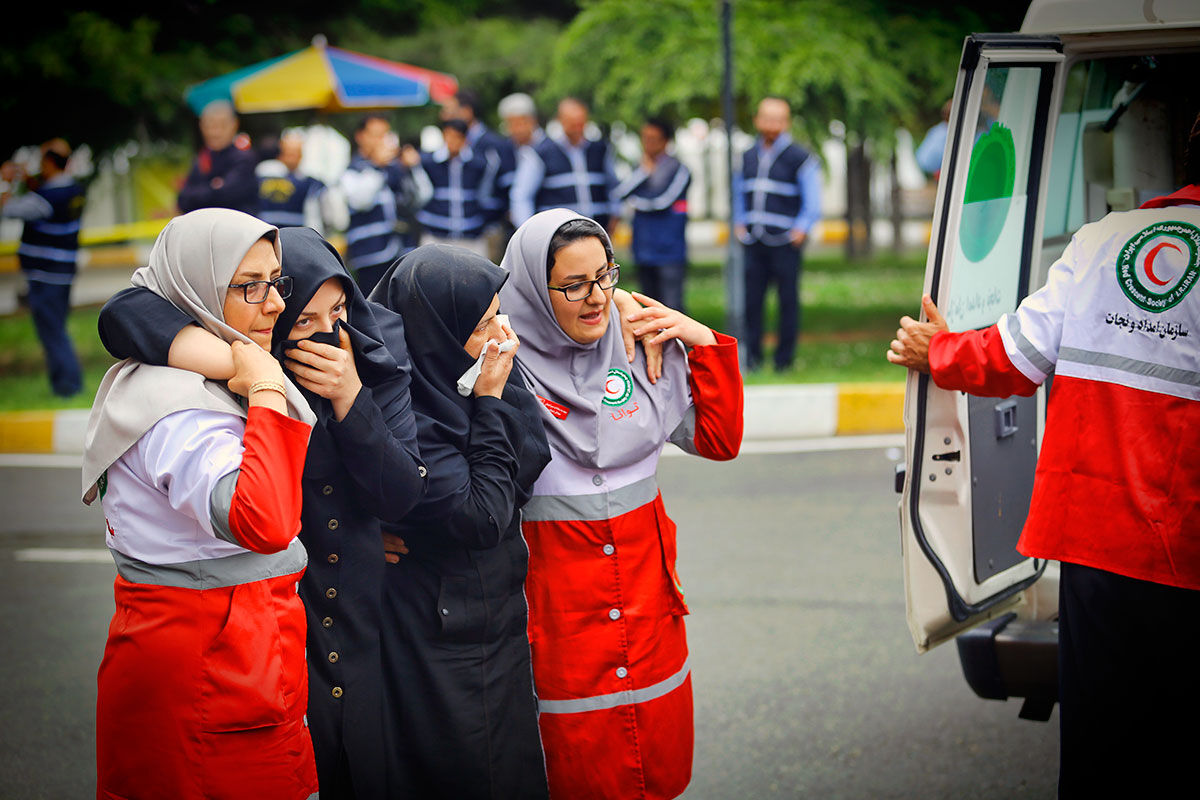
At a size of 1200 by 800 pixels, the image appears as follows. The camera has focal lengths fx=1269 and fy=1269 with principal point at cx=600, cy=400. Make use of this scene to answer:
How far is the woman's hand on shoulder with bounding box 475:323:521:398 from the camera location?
271 cm

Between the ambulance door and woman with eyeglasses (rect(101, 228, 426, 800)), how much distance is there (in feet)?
4.43

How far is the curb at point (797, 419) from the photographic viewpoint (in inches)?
323

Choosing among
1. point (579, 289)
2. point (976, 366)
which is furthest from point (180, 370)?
point (976, 366)

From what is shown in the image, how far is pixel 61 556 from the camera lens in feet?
20.1

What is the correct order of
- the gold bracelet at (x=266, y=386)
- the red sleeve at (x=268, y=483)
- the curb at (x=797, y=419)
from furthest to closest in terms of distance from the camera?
the curb at (x=797, y=419)
the gold bracelet at (x=266, y=386)
the red sleeve at (x=268, y=483)

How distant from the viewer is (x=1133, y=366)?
8.73 ft

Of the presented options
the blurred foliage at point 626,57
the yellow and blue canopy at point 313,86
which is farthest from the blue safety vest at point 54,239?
the yellow and blue canopy at point 313,86

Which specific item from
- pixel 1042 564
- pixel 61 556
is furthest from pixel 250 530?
pixel 61 556

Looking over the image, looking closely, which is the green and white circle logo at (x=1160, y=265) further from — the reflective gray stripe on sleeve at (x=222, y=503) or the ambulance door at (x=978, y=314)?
the reflective gray stripe on sleeve at (x=222, y=503)

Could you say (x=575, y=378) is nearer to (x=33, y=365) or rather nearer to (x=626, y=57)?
(x=626, y=57)

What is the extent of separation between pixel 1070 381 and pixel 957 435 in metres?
0.56

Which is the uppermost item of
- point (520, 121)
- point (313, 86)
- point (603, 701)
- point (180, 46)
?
point (180, 46)

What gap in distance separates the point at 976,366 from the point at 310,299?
151cm

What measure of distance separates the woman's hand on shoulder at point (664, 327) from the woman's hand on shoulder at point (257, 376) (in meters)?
0.94
